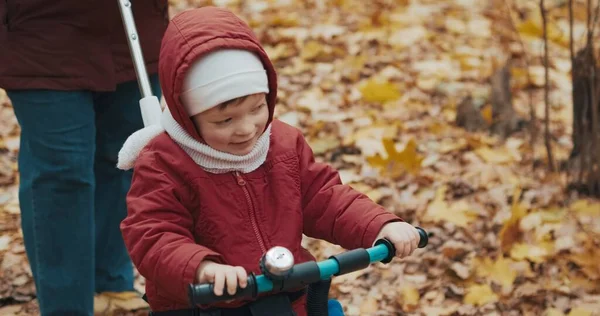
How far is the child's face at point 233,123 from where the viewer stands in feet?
7.54

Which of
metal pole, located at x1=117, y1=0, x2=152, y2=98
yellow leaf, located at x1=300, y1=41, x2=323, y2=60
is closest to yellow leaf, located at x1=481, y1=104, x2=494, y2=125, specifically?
yellow leaf, located at x1=300, y1=41, x2=323, y2=60

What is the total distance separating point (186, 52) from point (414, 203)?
2499 millimetres

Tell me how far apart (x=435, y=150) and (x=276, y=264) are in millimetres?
3207

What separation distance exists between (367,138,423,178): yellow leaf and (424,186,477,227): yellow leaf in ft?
0.99

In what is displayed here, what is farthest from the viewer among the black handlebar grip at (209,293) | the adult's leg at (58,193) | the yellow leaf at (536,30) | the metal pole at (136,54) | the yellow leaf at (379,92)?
the yellow leaf at (536,30)

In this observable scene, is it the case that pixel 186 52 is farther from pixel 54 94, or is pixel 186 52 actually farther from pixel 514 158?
pixel 514 158

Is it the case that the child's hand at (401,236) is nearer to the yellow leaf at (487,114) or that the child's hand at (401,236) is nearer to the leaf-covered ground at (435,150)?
the leaf-covered ground at (435,150)

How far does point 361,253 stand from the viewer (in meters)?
2.19

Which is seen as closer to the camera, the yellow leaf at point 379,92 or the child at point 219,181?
the child at point 219,181

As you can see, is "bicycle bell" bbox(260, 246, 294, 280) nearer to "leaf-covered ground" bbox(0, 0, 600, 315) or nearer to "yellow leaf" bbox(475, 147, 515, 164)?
"leaf-covered ground" bbox(0, 0, 600, 315)

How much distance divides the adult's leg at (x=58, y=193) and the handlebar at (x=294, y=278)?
1.14 meters

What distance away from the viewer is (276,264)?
79.7 inches

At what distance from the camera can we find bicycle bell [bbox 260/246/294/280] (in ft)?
6.64

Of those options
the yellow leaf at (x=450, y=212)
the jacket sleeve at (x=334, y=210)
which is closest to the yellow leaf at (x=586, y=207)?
the yellow leaf at (x=450, y=212)
